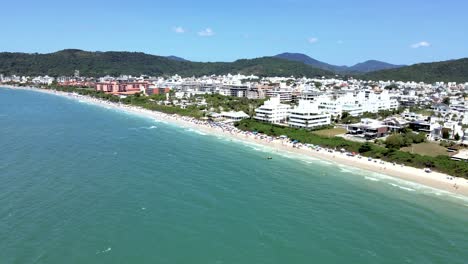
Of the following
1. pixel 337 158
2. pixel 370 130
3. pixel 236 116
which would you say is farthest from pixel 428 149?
pixel 236 116

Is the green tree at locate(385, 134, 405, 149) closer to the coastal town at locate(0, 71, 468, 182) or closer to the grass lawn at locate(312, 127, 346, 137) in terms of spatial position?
the coastal town at locate(0, 71, 468, 182)

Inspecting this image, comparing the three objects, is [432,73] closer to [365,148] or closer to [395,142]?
[395,142]

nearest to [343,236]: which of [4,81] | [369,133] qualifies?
[369,133]

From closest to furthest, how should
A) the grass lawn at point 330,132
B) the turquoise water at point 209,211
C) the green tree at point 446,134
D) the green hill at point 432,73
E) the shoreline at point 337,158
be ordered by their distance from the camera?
the turquoise water at point 209,211 < the shoreline at point 337,158 < the green tree at point 446,134 < the grass lawn at point 330,132 < the green hill at point 432,73

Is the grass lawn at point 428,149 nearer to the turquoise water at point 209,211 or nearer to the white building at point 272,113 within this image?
the turquoise water at point 209,211

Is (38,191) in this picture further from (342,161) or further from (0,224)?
(342,161)

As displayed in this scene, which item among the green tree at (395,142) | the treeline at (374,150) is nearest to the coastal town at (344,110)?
the treeline at (374,150)

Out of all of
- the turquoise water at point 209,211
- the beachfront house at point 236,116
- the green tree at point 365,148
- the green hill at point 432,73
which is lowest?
the turquoise water at point 209,211
